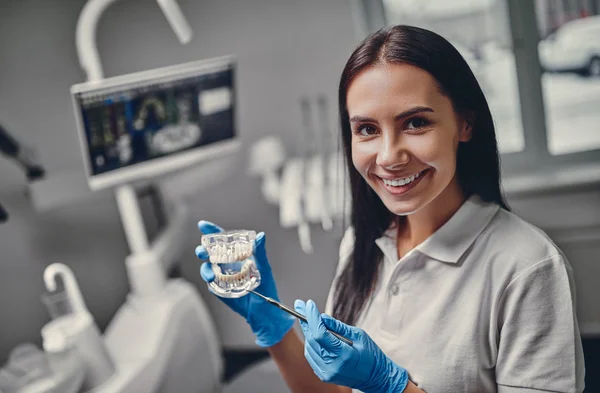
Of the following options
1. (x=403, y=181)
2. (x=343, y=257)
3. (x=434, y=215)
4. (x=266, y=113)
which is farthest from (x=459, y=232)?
(x=266, y=113)

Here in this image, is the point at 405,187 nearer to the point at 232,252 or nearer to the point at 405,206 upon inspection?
the point at 405,206

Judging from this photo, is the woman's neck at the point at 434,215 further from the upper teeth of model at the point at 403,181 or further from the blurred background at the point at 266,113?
the blurred background at the point at 266,113

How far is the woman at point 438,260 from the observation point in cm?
85

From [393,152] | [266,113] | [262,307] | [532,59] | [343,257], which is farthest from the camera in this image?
[266,113]

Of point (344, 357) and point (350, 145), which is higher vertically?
point (350, 145)

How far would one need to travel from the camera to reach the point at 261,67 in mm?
2209

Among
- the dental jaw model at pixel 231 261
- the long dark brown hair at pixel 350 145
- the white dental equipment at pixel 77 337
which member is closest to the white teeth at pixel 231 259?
the dental jaw model at pixel 231 261

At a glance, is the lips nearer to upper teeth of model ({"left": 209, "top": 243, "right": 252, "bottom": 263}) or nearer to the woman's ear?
the woman's ear

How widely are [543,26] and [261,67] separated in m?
0.99

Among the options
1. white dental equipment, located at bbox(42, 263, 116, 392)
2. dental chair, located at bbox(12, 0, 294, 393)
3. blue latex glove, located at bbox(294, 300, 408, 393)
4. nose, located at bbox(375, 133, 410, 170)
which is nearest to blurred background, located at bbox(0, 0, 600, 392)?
dental chair, located at bbox(12, 0, 294, 393)

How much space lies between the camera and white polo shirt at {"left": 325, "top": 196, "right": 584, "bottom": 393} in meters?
0.88

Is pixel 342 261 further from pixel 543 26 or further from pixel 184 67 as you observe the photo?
pixel 543 26

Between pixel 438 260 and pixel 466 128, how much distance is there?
9.4 inches

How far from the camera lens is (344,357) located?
87 centimetres
